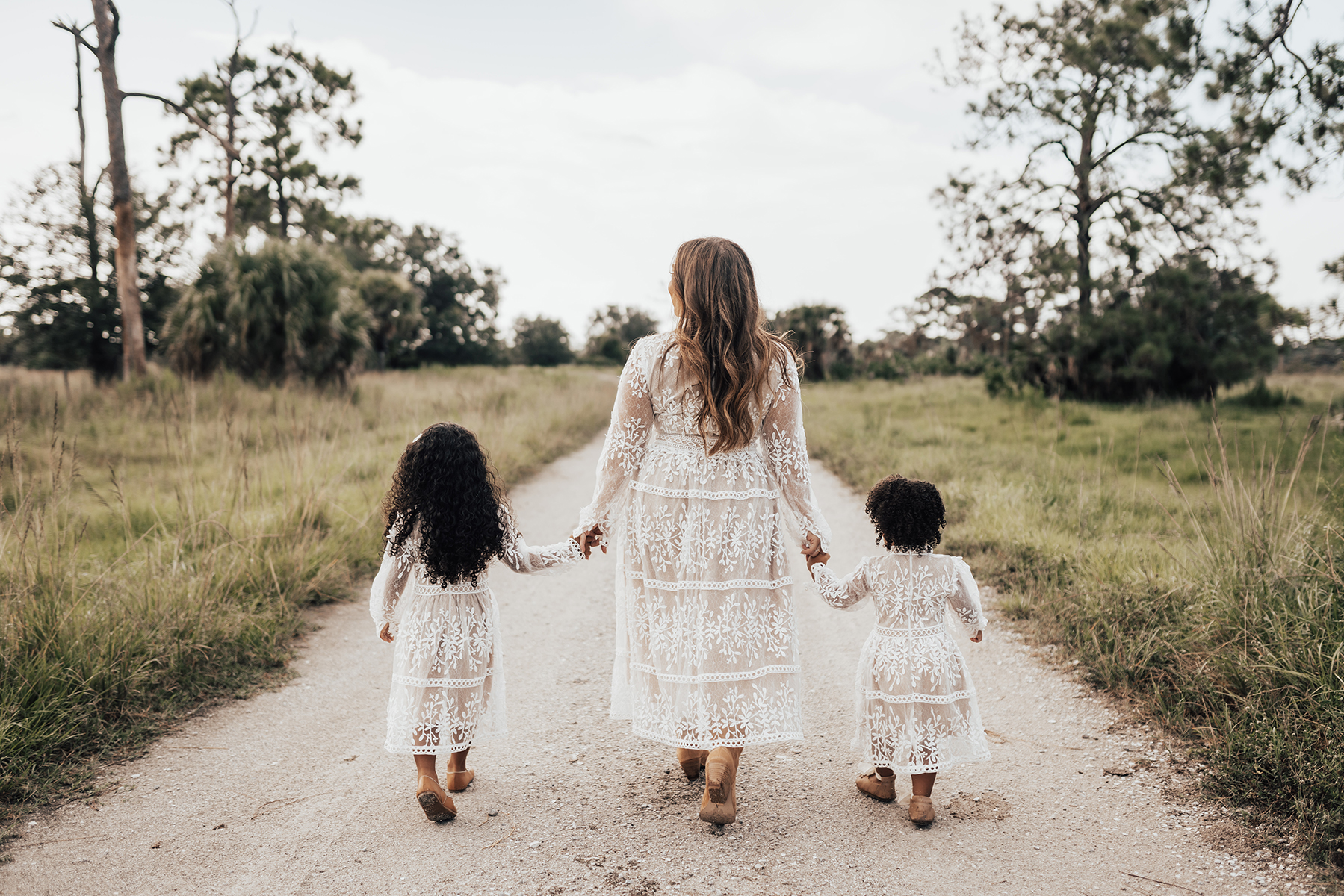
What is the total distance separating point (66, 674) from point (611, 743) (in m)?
2.26

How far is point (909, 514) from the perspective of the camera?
2578mm

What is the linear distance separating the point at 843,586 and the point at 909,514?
379 millimetres

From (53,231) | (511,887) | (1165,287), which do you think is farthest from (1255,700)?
(53,231)

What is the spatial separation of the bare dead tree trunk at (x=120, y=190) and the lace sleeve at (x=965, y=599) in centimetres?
1415

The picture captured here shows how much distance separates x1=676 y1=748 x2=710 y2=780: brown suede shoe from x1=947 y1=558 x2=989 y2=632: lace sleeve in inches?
42.2

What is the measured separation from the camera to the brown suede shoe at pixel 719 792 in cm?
246

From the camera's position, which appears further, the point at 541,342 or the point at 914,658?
the point at 541,342

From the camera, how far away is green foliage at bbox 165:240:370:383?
1409 centimetres

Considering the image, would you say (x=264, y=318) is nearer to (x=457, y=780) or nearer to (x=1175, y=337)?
(x=457, y=780)

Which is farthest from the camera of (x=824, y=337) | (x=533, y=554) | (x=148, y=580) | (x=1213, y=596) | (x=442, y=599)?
(x=824, y=337)

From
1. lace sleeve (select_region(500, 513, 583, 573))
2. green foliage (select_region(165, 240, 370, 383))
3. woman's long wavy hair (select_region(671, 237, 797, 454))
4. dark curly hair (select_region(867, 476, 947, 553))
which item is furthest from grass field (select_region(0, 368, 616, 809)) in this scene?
green foliage (select_region(165, 240, 370, 383))

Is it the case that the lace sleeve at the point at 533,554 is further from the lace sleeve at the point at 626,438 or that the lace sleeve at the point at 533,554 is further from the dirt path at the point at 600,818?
the dirt path at the point at 600,818

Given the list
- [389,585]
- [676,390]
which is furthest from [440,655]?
[676,390]

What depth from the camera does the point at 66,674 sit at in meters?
3.09
